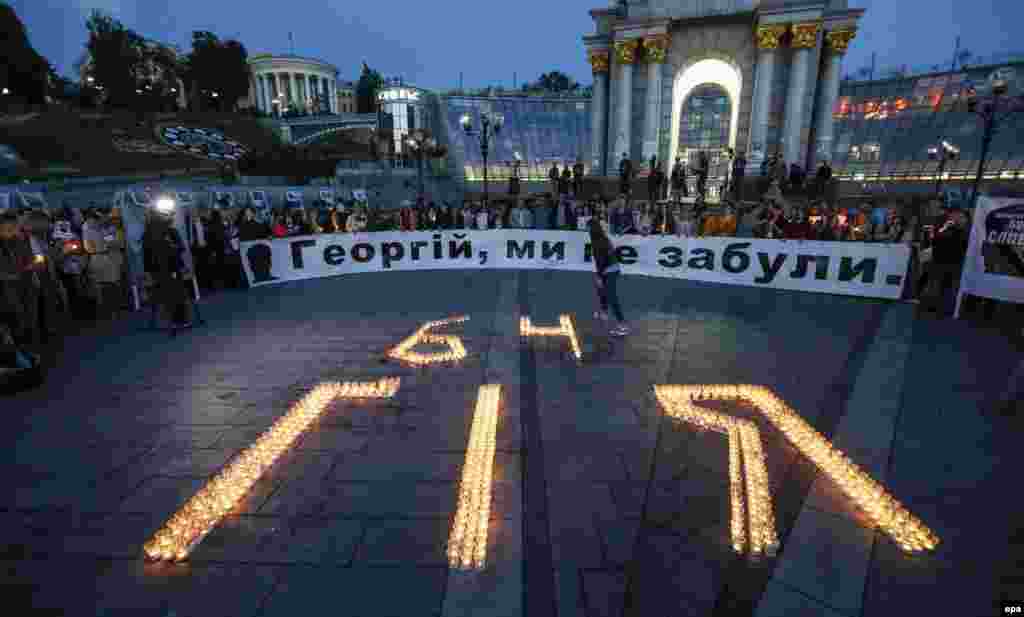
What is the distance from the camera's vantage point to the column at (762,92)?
82.6 ft

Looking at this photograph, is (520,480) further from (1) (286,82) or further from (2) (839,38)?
(1) (286,82)

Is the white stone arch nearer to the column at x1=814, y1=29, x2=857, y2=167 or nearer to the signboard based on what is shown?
the column at x1=814, y1=29, x2=857, y2=167

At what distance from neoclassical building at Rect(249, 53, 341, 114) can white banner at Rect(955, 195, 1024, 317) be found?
116010mm

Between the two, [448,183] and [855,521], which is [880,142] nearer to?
[448,183]

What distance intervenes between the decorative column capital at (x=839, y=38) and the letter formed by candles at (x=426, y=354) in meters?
28.5

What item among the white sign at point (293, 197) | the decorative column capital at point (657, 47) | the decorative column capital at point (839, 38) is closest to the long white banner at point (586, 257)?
the white sign at point (293, 197)

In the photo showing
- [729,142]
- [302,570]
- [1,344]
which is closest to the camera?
[302,570]

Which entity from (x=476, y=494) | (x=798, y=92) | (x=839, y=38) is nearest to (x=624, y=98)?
(x=798, y=92)

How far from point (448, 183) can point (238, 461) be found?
33.0 meters

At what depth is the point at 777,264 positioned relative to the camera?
460 inches

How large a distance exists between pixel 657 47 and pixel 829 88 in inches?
373

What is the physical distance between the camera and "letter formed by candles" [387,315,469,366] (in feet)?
23.2

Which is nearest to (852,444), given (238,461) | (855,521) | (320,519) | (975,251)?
(855,521)

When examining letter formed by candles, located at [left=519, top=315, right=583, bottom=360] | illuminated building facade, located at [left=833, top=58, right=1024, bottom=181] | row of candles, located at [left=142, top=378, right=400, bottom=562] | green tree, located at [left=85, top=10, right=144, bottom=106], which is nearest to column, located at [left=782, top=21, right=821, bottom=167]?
illuminated building facade, located at [left=833, top=58, right=1024, bottom=181]
